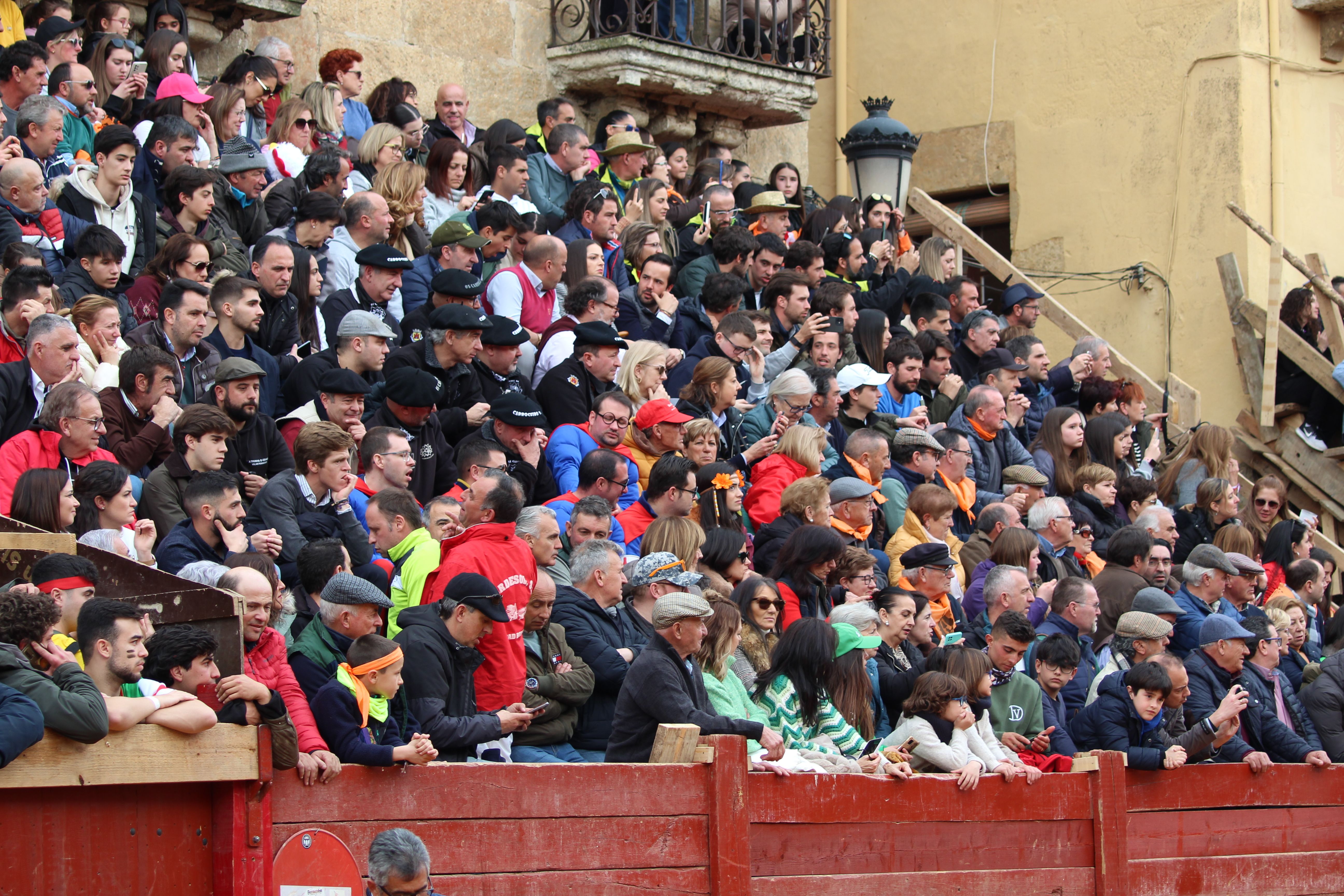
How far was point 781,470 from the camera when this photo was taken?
9.69 m

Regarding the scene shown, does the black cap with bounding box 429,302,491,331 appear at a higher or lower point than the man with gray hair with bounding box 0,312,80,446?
higher

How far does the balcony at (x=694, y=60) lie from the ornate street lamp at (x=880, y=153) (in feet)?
7.03

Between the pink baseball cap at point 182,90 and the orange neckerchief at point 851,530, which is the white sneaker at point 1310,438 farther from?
the pink baseball cap at point 182,90

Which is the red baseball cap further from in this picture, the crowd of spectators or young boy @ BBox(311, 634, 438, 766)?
young boy @ BBox(311, 634, 438, 766)

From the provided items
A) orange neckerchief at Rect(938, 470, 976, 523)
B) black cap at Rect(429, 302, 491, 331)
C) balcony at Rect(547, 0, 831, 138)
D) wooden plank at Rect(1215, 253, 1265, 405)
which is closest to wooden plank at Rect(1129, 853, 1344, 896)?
orange neckerchief at Rect(938, 470, 976, 523)

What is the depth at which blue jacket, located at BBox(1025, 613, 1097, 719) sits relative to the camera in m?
8.52

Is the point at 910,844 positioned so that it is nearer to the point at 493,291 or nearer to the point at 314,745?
the point at 314,745

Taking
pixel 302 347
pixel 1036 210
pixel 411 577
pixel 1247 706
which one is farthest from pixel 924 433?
pixel 1036 210

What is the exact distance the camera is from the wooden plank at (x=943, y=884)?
6.48m

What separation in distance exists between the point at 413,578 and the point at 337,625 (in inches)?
35.4

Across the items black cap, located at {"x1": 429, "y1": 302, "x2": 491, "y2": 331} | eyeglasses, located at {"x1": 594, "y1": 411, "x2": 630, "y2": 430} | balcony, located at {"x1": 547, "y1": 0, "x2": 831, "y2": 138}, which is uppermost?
balcony, located at {"x1": 547, "y1": 0, "x2": 831, "y2": 138}

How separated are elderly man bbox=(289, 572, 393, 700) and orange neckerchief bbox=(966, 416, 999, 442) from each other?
655 centimetres

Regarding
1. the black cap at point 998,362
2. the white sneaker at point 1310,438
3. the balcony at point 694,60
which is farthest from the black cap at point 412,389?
the white sneaker at point 1310,438

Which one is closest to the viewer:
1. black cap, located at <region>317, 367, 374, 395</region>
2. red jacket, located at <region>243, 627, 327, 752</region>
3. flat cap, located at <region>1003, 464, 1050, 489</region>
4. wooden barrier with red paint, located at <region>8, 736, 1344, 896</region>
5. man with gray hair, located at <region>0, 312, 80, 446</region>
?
wooden barrier with red paint, located at <region>8, 736, 1344, 896</region>
